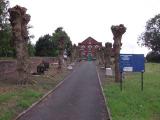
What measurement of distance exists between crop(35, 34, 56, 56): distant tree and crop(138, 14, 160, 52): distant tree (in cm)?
3442

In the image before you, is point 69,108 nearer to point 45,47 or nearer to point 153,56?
point 45,47

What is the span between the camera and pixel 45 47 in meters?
114

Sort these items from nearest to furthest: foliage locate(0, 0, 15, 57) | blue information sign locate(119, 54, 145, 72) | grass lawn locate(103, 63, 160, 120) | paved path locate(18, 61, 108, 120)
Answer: paved path locate(18, 61, 108, 120), grass lawn locate(103, 63, 160, 120), blue information sign locate(119, 54, 145, 72), foliage locate(0, 0, 15, 57)

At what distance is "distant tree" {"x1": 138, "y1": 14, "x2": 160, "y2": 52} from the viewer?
13445 cm

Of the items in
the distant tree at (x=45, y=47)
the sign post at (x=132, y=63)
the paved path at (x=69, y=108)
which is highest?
the distant tree at (x=45, y=47)

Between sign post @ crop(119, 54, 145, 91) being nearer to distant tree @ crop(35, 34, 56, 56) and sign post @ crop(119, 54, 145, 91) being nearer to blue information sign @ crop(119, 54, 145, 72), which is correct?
blue information sign @ crop(119, 54, 145, 72)

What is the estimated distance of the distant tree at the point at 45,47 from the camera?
365 feet

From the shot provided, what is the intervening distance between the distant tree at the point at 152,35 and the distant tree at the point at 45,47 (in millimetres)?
34422

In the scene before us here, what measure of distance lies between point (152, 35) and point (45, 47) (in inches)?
1544

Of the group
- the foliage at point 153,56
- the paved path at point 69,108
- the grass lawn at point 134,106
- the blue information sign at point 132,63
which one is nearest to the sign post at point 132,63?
the blue information sign at point 132,63

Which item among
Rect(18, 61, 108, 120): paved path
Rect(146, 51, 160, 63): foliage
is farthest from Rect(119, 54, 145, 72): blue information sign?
Rect(146, 51, 160, 63): foliage

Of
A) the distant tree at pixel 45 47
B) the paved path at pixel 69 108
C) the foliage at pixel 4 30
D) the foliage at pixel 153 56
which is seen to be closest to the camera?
the paved path at pixel 69 108

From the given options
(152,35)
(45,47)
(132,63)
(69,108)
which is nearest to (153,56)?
(152,35)

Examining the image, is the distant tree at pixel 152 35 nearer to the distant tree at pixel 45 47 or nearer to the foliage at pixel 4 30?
the distant tree at pixel 45 47
